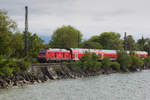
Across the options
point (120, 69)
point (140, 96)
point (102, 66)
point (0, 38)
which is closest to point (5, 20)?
point (0, 38)

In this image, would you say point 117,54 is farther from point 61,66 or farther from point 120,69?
point 61,66

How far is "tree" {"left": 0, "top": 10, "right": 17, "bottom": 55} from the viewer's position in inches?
1471

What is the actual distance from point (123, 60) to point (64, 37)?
36.6m

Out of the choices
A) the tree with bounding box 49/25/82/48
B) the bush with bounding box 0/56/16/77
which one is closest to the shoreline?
the bush with bounding box 0/56/16/77

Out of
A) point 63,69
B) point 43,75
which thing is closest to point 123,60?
point 63,69

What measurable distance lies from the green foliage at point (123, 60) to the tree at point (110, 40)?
4765 cm

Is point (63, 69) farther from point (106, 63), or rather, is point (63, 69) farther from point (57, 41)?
point (57, 41)

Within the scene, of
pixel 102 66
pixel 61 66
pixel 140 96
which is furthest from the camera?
pixel 102 66

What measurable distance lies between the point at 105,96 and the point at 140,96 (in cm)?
450

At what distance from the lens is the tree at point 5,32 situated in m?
37.4

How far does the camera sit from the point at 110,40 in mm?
122438

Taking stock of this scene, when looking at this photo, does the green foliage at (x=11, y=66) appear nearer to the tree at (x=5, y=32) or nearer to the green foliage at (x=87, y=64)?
the tree at (x=5, y=32)

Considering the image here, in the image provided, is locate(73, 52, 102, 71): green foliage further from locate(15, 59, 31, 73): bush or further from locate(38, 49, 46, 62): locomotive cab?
locate(15, 59, 31, 73): bush

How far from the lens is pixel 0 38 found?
123 ft
